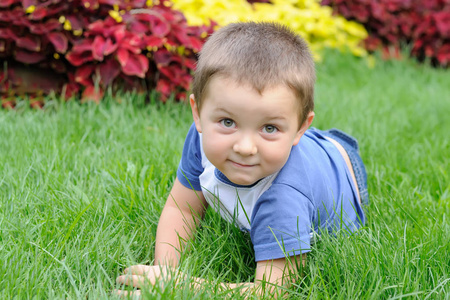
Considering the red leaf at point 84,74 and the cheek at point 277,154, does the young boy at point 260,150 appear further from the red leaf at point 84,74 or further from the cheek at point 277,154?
the red leaf at point 84,74

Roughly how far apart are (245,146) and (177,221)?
1.69ft

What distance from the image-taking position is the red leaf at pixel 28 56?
3.27 metres

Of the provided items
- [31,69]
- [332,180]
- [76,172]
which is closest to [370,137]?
[332,180]

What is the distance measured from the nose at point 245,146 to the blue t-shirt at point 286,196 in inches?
7.3

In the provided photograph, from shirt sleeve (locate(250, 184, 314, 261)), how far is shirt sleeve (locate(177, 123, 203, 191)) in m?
0.37

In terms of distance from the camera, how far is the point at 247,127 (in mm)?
1575

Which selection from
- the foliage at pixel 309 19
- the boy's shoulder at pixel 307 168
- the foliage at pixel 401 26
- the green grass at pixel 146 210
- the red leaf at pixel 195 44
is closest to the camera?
the green grass at pixel 146 210

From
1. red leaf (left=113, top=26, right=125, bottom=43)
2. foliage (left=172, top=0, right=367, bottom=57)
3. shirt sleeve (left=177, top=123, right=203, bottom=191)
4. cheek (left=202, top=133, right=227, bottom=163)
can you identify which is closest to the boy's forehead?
cheek (left=202, top=133, right=227, bottom=163)

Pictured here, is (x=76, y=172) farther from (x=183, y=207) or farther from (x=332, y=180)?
(x=332, y=180)

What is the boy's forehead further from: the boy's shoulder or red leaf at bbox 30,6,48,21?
red leaf at bbox 30,6,48,21

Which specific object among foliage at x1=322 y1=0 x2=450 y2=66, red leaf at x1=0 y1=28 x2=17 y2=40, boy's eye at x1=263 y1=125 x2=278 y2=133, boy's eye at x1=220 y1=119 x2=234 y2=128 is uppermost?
boy's eye at x1=220 y1=119 x2=234 y2=128

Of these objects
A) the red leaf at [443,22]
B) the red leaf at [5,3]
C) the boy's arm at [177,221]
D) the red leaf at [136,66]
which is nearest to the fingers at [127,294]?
the boy's arm at [177,221]

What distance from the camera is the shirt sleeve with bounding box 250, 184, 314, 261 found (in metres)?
1.67

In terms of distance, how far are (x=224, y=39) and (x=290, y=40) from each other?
22 centimetres
